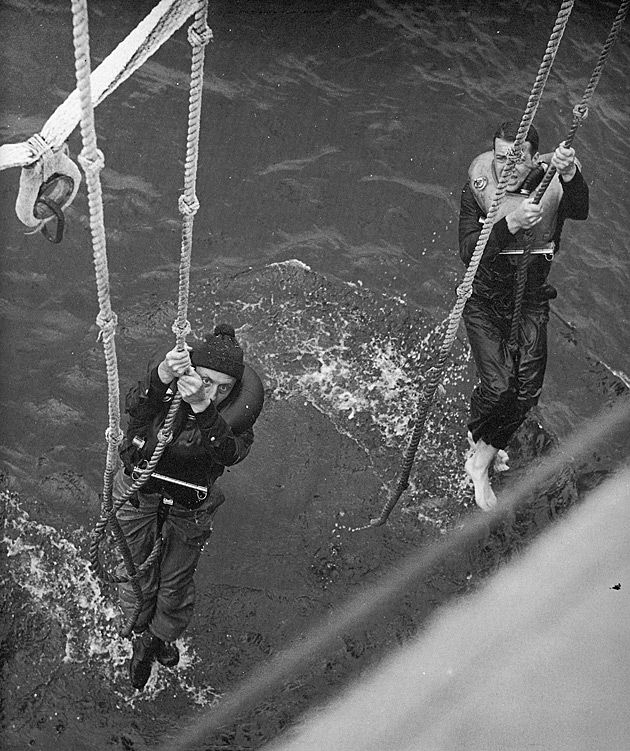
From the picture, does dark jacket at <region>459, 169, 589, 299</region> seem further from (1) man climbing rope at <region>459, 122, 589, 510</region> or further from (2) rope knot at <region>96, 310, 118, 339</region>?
(2) rope knot at <region>96, 310, 118, 339</region>

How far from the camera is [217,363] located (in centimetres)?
432

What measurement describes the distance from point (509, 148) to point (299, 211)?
2839 mm

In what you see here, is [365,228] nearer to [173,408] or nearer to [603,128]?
[603,128]

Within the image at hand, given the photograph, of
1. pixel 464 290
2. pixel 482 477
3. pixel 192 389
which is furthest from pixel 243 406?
pixel 482 477

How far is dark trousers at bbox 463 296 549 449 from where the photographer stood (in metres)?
5.43

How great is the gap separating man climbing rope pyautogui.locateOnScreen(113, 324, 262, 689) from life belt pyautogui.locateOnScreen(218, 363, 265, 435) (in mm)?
17

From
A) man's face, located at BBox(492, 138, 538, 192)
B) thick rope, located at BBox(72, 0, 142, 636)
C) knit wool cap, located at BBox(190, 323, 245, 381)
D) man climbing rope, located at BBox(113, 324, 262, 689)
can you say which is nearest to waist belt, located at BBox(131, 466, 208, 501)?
man climbing rope, located at BBox(113, 324, 262, 689)

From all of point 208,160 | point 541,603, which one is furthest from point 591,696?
point 208,160

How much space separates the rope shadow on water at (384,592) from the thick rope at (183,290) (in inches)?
26.4

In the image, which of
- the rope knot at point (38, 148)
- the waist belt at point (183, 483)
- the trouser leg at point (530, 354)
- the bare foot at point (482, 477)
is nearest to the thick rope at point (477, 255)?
the bare foot at point (482, 477)

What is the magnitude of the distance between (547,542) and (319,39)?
4948 mm

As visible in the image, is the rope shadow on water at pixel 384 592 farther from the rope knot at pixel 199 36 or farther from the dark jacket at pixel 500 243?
the rope knot at pixel 199 36

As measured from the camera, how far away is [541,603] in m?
5.59

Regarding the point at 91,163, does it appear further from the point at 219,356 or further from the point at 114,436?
the point at 114,436
